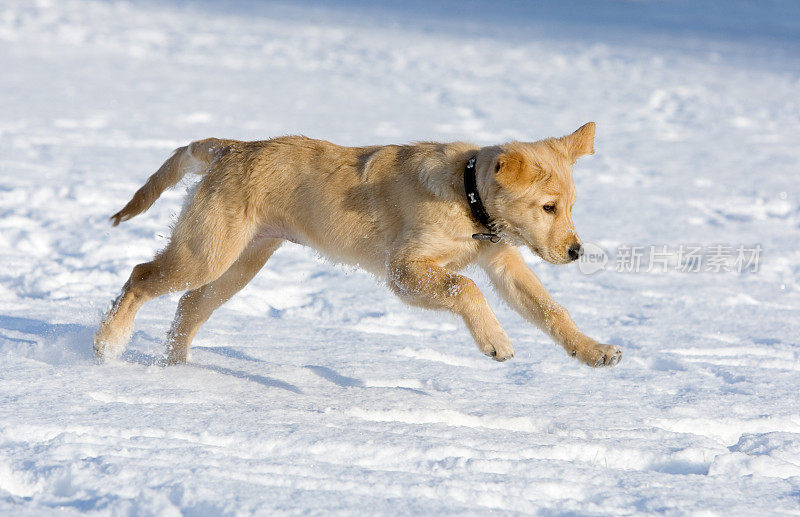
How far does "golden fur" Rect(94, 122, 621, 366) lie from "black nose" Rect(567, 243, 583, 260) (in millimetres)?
19

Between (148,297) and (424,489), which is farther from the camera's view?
(148,297)

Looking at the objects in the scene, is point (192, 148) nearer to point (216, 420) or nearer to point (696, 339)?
point (216, 420)

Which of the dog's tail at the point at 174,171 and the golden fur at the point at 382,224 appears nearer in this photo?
the golden fur at the point at 382,224

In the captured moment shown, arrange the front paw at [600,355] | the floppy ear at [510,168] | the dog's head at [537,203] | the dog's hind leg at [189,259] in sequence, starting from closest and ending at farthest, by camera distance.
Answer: the floppy ear at [510,168] → the dog's head at [537,203] → the front paw at [600,355] → the dog's hind leg at [189,259]

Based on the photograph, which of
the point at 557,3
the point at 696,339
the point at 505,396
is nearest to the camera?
the point at 505,396

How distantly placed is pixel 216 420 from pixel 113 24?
1758cm

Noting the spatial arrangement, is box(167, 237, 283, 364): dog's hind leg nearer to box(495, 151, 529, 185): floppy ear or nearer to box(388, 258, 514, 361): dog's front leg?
box(388, 258, 514, 361): dog's front leg

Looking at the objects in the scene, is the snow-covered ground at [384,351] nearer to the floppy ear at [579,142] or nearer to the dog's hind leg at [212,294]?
the dog's hind leg at [212,294]

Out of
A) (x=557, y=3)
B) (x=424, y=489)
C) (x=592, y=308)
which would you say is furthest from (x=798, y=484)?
(x=557, y=3)

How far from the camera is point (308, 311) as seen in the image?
519 cm

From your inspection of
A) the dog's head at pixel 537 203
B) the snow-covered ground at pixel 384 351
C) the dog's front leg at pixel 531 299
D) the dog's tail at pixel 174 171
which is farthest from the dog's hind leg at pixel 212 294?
the dog's head at pixel 537 203

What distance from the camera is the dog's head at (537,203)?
11.5 ft

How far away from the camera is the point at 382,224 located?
3.96 metres

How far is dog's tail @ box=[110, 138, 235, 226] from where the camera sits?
14.1 feet
